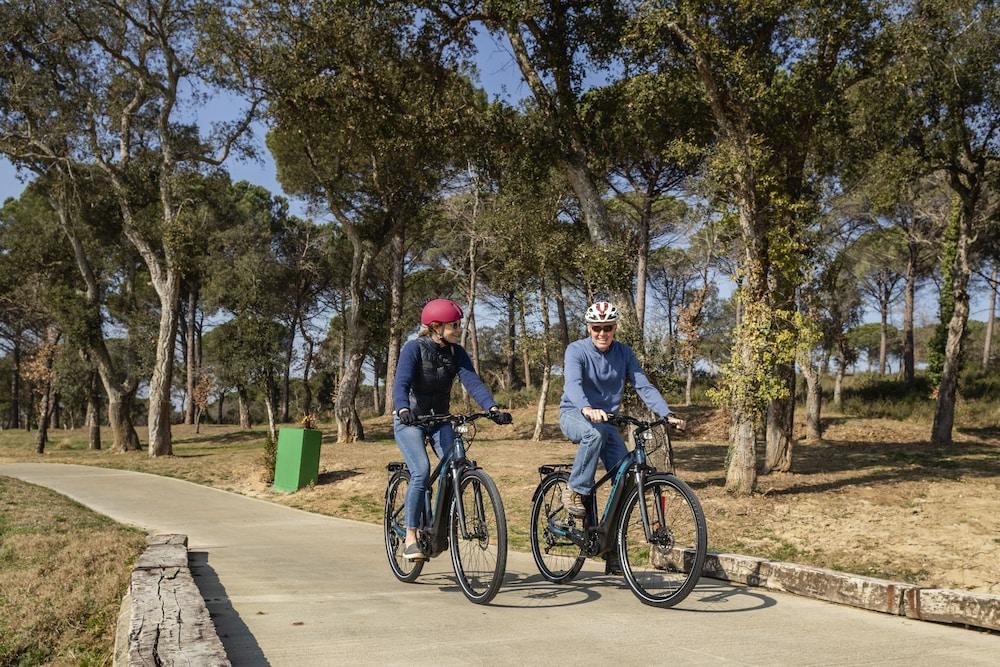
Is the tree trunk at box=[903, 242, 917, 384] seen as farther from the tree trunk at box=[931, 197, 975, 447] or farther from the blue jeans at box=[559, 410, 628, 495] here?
the blue jeans at box=[559, 410, 628, 495]

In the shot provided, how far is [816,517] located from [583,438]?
5.07 m

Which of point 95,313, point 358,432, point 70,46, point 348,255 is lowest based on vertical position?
point 358,432

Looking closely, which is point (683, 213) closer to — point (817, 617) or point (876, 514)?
point (876, 514)

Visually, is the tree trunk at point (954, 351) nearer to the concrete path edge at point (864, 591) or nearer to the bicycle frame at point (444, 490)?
the concrete path edge at point (864, 591)

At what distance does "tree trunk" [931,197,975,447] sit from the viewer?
19.7 metres

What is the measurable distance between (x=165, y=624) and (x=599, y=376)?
323cm

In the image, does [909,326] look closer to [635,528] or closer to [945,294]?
[945,294]

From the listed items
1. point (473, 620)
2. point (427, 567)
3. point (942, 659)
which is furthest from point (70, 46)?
point (942, 659)

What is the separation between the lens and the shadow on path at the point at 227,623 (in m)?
3.63

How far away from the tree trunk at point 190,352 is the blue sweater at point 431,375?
1426 inches

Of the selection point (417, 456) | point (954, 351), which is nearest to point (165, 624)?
point (417, 456)

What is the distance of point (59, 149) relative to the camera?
80.9 ft

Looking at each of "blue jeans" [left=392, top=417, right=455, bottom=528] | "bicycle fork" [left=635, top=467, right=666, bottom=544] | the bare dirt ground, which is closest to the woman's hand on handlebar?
"bicycle fork" [left=635, top=467, right=666, bottom=544]

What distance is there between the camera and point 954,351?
791 inches
